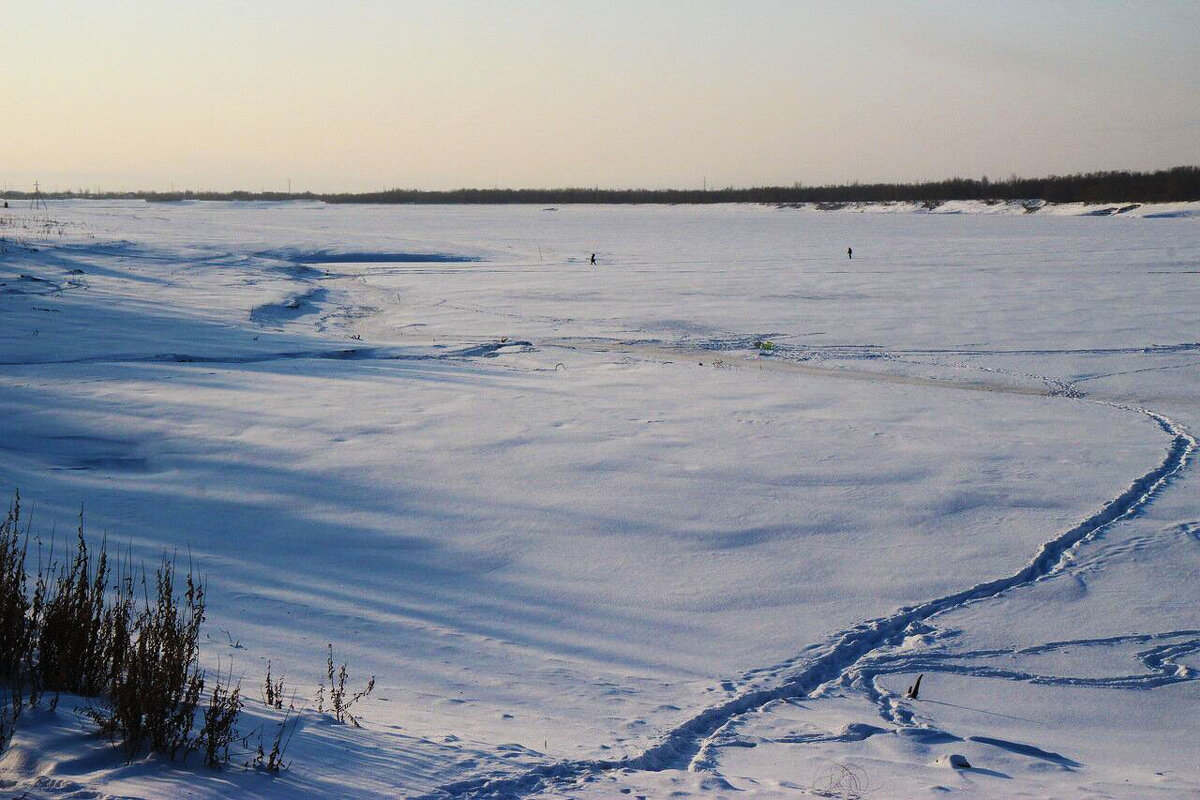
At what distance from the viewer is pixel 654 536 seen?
646 cm

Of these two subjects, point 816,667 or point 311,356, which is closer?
point 816,667

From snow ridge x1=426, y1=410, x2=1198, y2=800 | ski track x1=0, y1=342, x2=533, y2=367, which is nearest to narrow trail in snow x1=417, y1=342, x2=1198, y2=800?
snow ridge x1=426, y1=410, x2=1198, y2=800

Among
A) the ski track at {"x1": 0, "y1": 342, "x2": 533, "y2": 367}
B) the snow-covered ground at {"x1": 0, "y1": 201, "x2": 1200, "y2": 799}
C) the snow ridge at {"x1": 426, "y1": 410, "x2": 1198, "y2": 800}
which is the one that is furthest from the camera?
the ski track at {"x1": 0, "y1": 342, "x2": 533, "y2": 367}

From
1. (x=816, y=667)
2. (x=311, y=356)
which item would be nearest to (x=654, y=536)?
(x=816, y=667)

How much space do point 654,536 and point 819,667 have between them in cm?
192

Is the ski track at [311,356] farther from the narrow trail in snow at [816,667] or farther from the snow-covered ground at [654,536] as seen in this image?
the narrow trail in snow at [816,667]

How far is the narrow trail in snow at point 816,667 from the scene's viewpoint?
346cm

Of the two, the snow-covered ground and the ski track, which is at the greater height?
the ski track

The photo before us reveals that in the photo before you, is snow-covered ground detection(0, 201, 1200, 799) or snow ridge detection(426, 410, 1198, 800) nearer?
snow ridge detection(426, 410, 1198, 800)

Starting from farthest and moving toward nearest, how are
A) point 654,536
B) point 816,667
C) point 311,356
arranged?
1. point 311,356
2. point 654,536
3. point 816,667

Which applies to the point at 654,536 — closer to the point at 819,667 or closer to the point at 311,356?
the point at 819,667

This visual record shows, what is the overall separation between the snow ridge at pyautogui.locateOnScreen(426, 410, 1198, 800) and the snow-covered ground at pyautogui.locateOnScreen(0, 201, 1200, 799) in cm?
2

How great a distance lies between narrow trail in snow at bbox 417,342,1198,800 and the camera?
3455mm

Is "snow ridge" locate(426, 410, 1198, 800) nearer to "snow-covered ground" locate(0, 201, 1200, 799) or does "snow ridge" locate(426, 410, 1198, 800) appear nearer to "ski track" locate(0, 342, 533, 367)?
"snow-covered ground" locate(0, 201, 1200, 799)
